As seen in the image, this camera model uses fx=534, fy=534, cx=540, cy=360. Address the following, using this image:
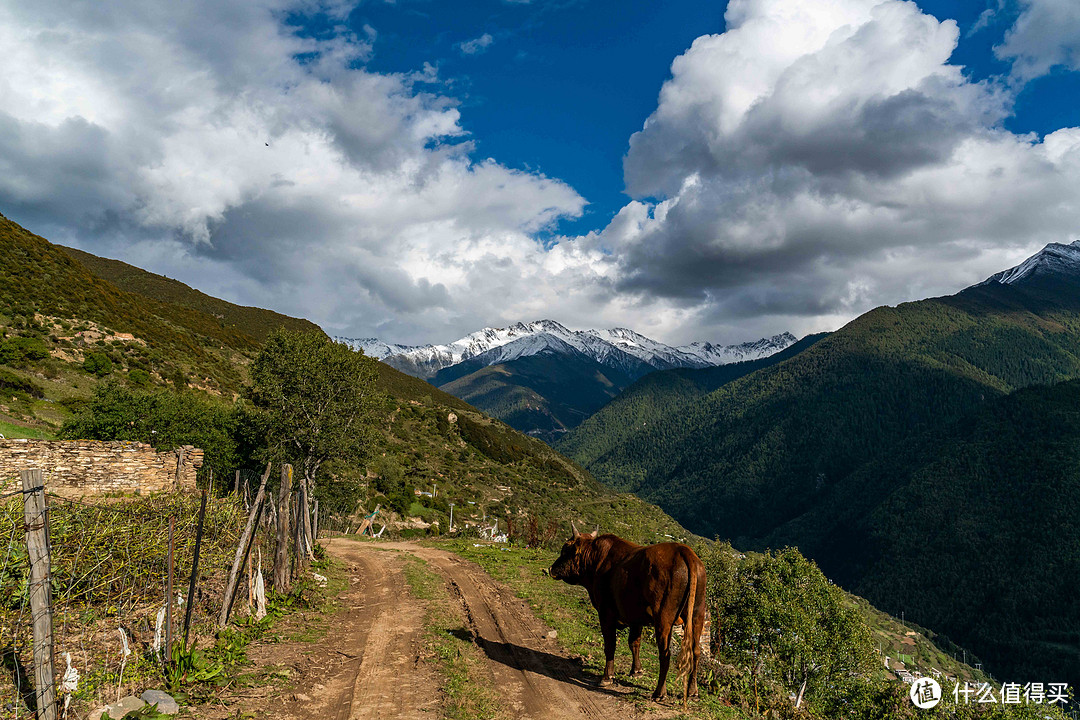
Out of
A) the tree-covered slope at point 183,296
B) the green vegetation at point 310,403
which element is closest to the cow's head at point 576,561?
the green vegetation at point 310,403

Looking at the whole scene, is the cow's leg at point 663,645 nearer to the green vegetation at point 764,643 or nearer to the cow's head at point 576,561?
the green vegetation at point 764,643

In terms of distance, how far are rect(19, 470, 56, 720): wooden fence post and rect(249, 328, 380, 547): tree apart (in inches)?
960

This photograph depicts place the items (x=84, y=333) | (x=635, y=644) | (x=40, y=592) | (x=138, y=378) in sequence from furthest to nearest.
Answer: (x=84, y=333)
(x=138, y=378)
(x=635, y=644)
(x=40, y=592)

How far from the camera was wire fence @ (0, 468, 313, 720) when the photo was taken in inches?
265

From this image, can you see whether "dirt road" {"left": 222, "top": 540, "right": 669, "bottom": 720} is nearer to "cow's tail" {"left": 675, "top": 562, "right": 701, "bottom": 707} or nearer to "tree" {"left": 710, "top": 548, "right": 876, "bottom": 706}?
→ "cow's tail" {"left": 675, "top": 562, "right": 701, "bottom": 707}

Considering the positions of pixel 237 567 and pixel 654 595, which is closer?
pixel 654 595

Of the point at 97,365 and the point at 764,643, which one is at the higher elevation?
the point at 97,365

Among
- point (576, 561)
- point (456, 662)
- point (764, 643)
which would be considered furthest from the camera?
point (764, 643)

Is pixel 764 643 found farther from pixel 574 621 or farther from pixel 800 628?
pixel 574 621
